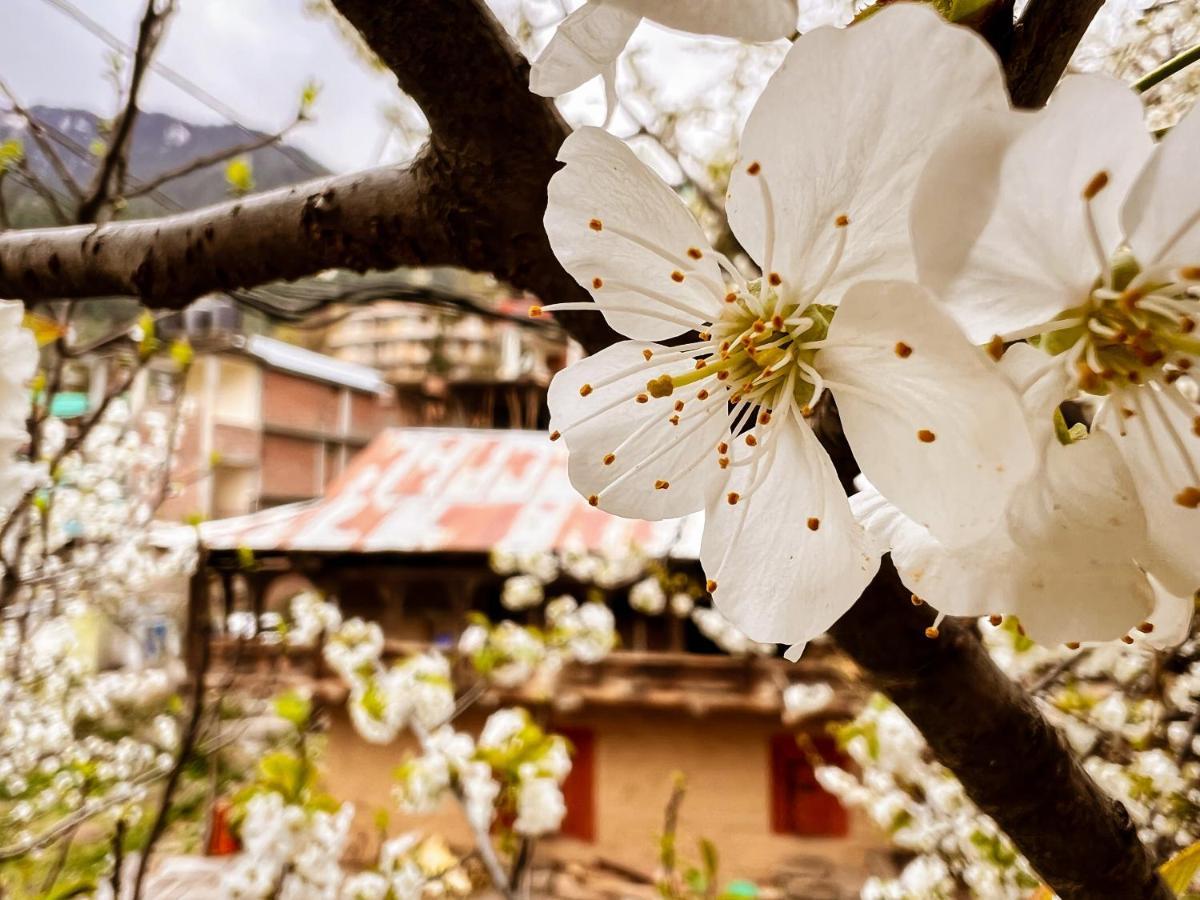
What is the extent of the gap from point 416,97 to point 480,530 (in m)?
3.71

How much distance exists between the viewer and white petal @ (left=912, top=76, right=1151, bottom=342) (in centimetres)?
13

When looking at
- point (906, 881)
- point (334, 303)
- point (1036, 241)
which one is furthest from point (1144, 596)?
point (906, 881)

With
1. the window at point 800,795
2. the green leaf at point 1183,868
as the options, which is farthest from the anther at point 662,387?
the window at point 800,795

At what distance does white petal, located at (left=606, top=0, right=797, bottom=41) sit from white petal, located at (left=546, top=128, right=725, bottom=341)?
0.05 m

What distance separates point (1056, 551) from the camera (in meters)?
0.16

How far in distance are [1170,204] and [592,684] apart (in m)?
3.67

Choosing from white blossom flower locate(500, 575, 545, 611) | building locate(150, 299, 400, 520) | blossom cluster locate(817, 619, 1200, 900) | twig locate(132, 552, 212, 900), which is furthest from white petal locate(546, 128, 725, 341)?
building locate(150, 299, 400, 520)

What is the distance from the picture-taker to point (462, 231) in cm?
Result: 35

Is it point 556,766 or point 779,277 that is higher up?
point 779,277

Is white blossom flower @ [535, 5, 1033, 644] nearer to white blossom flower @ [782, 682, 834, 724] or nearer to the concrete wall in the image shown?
white blossom flower @ [782, 682, 834, 724]

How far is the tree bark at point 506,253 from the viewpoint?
30cm

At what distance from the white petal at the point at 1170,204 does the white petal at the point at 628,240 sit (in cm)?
11

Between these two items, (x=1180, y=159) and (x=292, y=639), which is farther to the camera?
(x=292, y=639)

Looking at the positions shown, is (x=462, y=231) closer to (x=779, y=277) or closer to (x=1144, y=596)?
(x=779, y=277)
